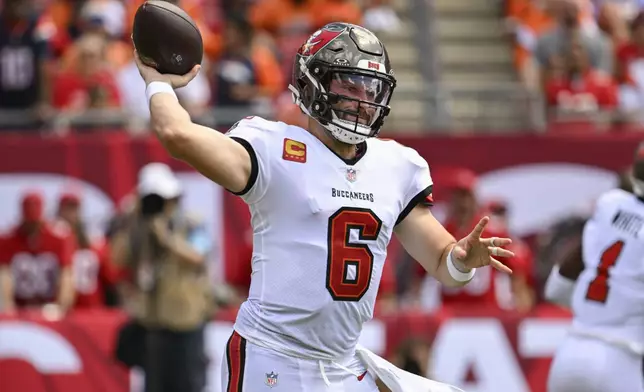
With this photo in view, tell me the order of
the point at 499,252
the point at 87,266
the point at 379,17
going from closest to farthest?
the point at 499,252 → the point at 87,266 → the point at 379,17

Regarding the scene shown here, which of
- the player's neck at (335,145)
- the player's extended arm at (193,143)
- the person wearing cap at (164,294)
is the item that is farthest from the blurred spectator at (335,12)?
the player's extended arm at (193,143)

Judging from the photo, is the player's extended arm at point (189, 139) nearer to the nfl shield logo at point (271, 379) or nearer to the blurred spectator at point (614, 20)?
the nfl shield logo at point (271, 379)

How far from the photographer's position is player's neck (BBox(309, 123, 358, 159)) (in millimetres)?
4766

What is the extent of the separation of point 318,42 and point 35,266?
16.6ft

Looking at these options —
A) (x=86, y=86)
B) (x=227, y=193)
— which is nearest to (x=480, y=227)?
(x=227, y=193)

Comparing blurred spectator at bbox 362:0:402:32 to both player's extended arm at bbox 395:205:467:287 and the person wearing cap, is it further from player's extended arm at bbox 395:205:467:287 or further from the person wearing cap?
player's extended arm at bbox 395:205:467:287

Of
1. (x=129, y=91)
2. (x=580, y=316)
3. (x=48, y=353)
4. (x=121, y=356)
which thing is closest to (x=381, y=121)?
(x=580, y=316)

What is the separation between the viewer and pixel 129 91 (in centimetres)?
1070

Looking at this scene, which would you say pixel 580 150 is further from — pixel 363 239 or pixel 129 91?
pixel 363 239

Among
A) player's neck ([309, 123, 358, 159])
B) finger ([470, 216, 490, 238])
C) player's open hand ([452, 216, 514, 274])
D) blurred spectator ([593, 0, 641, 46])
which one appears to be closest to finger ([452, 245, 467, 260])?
player's open hand ([452, 216, 514, 274])

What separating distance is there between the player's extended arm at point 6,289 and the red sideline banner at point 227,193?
63 centimetres

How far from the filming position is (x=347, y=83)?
4.71 metres

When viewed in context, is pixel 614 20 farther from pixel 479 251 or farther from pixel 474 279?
pixel 479 251

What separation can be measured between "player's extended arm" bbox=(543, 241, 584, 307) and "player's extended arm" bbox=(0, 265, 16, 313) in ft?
13.5
